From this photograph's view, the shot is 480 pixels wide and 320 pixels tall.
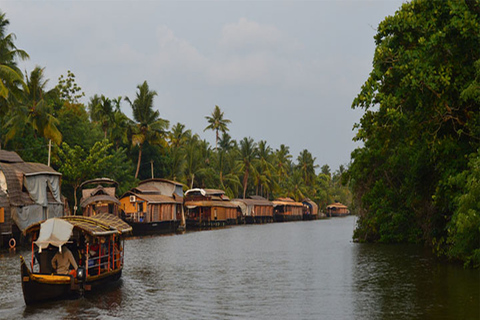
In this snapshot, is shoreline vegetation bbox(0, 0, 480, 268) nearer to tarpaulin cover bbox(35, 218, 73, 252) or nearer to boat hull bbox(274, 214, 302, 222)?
tarpaulin cover bbox(35, 218, 73, 252)

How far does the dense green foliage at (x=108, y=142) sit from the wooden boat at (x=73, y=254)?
50.7 feet

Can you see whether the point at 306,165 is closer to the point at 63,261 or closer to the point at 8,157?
the point at 8,157

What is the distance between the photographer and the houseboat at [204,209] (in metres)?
67.8

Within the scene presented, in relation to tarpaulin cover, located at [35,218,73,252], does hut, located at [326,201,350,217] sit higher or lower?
higher

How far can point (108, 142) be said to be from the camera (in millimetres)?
63344

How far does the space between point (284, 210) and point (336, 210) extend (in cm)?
4317

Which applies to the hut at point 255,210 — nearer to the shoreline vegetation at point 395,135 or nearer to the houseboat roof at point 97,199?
the shoreline vegetation at point 395,135

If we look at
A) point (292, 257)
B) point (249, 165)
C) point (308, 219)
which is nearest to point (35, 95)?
point (292, 257)

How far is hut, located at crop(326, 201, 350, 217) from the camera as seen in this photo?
138 metres

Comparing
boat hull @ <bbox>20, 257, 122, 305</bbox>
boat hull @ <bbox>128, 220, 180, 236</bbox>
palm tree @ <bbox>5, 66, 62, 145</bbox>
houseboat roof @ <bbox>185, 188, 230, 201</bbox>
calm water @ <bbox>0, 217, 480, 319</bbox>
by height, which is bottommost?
calm water @ <bbox>0, 217, 480, 319</bbox>

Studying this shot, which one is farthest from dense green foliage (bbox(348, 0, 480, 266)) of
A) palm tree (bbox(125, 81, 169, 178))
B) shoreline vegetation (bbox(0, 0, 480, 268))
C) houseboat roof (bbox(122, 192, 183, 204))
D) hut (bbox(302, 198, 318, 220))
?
hut (bbox(302, 198, 318, 220))

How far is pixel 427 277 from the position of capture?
74.5ft

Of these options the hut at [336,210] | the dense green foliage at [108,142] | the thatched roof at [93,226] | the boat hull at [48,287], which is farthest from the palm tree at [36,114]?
the hut at [336,210]

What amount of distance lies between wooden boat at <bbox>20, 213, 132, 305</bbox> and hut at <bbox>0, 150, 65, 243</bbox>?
52.4 ft
